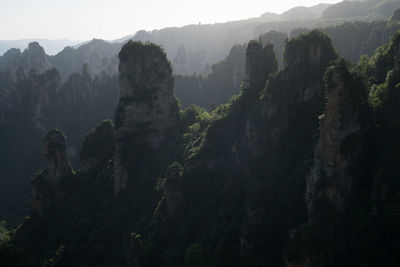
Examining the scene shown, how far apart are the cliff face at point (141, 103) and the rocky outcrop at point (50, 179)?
31.2ft

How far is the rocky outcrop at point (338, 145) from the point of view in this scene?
25750 mm

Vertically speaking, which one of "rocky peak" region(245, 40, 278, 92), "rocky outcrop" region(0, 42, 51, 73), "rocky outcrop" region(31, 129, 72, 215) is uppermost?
"rocky outcrop" region(0, 42, 51, 73)

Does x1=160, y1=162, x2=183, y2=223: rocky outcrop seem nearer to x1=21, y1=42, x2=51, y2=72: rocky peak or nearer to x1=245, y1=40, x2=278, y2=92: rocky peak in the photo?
x1=245, y1=40, x2=278, y2=92: rocky peak

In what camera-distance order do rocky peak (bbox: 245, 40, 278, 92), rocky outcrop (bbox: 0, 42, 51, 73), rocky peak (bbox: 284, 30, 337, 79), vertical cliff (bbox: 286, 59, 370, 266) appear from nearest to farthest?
vertical cliff (bbox: 286, 59, 370, 266), rocky peak (bbox: 284, 30, 337, 79), rocky peak (bbox: 245, 40, 278, 92), rocky outcrop (bbox: 0, 42, 51, 73)

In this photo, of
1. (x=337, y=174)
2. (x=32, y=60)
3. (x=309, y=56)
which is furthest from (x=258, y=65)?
(x=32, y=60)

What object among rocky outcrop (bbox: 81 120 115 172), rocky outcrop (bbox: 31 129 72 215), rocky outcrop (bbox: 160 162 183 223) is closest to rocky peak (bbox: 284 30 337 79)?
rocky outcrop (bbox: 160 162 183 223)

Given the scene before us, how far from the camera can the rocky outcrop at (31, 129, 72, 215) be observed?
5750cm

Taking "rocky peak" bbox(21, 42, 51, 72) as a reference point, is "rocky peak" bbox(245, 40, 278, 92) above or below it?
below

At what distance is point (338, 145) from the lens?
25.8 m

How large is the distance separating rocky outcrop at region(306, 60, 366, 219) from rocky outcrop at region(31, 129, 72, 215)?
43696mm

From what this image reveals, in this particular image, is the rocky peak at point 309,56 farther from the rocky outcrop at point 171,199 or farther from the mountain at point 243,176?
the rocky outcrop at point 171,199

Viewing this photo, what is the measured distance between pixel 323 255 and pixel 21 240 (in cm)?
4657

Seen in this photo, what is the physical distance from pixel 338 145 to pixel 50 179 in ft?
155

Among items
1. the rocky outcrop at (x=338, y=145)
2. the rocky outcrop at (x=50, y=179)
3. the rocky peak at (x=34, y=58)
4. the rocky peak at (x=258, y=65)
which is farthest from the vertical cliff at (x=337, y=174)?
the rocky peak at (x=34, y=58)
